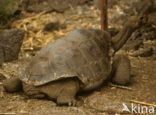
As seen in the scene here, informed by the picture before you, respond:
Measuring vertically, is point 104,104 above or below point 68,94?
below

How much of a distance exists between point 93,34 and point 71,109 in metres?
1.35

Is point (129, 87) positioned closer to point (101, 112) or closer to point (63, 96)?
point (101, 112)

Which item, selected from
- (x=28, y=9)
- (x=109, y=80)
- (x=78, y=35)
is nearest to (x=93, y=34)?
(x=78, y=35)

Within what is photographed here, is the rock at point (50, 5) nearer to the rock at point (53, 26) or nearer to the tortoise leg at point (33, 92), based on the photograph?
the rock at point (53, 26)

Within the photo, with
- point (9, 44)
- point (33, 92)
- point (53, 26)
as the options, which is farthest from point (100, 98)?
point (53, 26)

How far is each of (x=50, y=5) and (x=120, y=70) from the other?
6.00m

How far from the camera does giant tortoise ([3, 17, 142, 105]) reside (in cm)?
331

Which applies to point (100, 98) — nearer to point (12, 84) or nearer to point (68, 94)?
point (68, 94)

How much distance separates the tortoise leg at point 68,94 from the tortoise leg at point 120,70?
2.57 feet

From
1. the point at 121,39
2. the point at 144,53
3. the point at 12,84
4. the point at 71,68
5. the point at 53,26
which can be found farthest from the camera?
the point at 53,26

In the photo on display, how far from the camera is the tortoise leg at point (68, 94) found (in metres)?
3.20

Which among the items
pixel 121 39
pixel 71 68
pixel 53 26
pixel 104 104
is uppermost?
pixel 53 26

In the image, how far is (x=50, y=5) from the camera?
9.35 metres

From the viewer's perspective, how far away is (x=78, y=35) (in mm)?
3875
